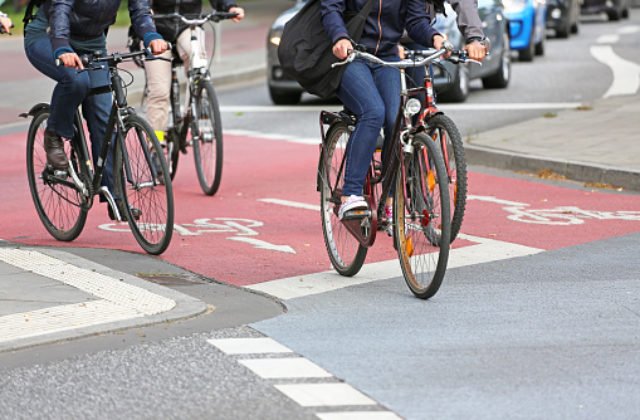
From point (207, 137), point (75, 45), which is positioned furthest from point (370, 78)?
point (207, 137)

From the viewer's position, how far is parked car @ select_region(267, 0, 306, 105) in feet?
61.4

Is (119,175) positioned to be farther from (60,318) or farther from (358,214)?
(60,318)

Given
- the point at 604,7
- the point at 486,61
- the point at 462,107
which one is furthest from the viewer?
the point at 604,7

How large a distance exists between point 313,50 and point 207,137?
3.96m

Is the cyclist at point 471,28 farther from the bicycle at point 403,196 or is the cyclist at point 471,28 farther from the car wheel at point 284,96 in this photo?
the car wheel at point 284,96

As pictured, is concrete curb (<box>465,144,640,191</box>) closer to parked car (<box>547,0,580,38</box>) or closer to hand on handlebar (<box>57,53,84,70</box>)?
hand on handlebar (<box>57,53,84,70</box>)

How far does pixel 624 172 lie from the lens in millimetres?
11922

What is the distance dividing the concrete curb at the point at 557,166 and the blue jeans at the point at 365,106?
4.38m

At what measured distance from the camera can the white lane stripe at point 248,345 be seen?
6.34 meters

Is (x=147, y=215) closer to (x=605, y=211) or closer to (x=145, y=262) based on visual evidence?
(x=145, y=262)

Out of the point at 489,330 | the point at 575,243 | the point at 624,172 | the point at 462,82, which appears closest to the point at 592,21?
the point at 462,82

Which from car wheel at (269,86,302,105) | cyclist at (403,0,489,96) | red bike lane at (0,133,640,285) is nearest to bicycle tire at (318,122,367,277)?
red bike lane at (0,133,640,285)

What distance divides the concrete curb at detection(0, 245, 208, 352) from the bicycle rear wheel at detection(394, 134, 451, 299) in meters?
0.99

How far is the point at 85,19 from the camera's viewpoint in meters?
8.96
